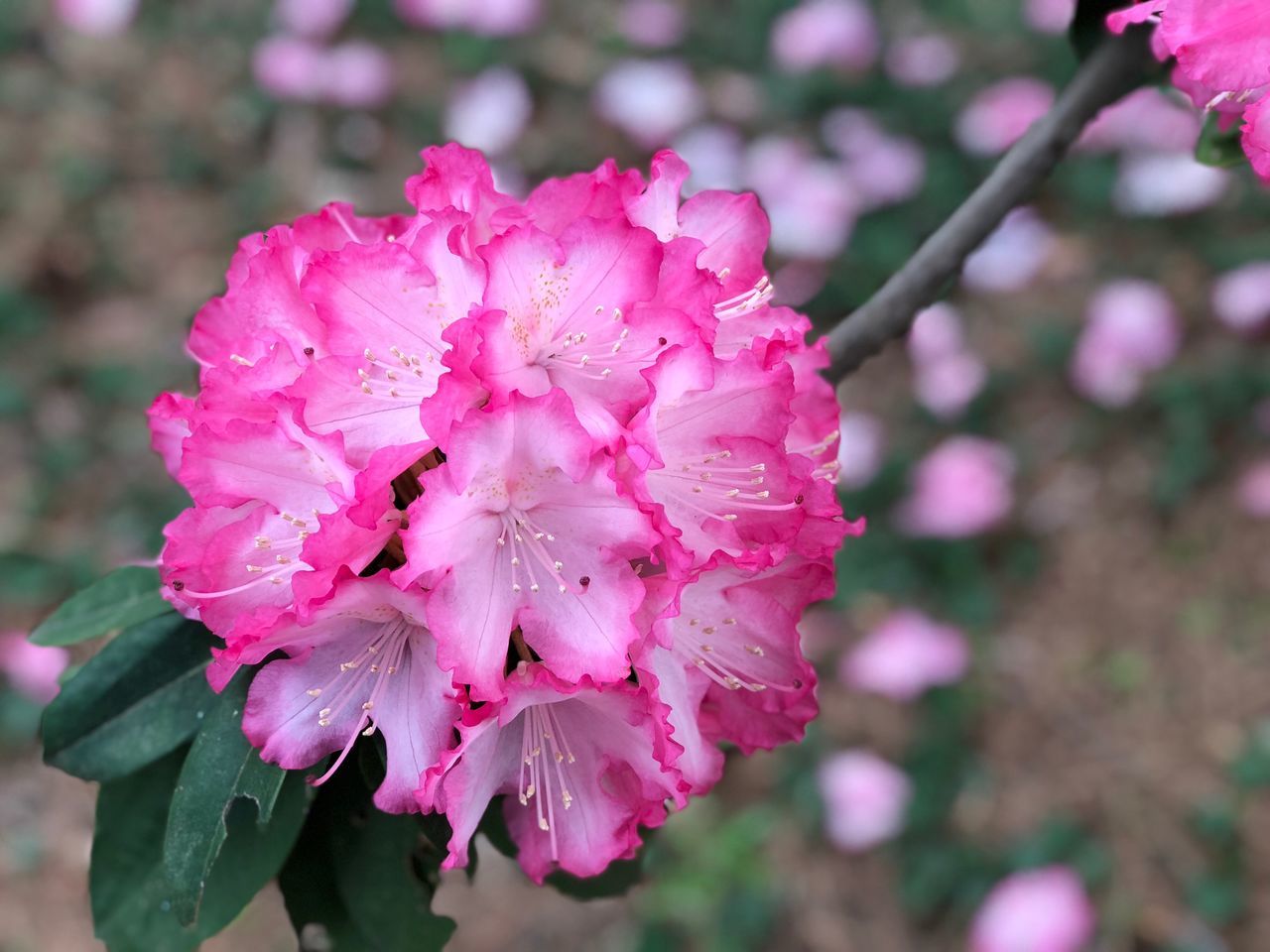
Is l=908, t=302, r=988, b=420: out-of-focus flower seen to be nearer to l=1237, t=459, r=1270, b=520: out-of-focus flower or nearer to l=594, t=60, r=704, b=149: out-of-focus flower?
l=1237, t=459, r=1270, b=520: out-of-focus flower

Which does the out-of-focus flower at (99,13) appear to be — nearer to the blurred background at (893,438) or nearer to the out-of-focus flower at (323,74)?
the blurred background at (893,438)

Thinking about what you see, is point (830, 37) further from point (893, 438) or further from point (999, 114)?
point (893, 438)

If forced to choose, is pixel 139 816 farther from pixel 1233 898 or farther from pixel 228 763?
pixel 1233 898

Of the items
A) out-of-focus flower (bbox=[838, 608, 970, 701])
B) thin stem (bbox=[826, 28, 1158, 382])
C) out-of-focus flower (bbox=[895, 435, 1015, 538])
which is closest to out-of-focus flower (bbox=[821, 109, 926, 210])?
out-of-focus flower (bbox=[895, 435, 1015, 538])

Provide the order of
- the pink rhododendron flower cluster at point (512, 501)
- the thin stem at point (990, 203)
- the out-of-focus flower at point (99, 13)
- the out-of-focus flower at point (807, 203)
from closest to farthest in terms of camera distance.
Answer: the pink rhododendron flower cluster at point (512, 501), the thin stem at point (990, 203), the out-of-focus flower at point (807, 203), the out-of-focus flower at point (99, 13)

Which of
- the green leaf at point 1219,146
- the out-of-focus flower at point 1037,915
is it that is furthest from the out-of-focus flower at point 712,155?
the green leaf at point 1219,146

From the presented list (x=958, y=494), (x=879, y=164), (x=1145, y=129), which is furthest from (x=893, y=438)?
(x=1145, y=129)
